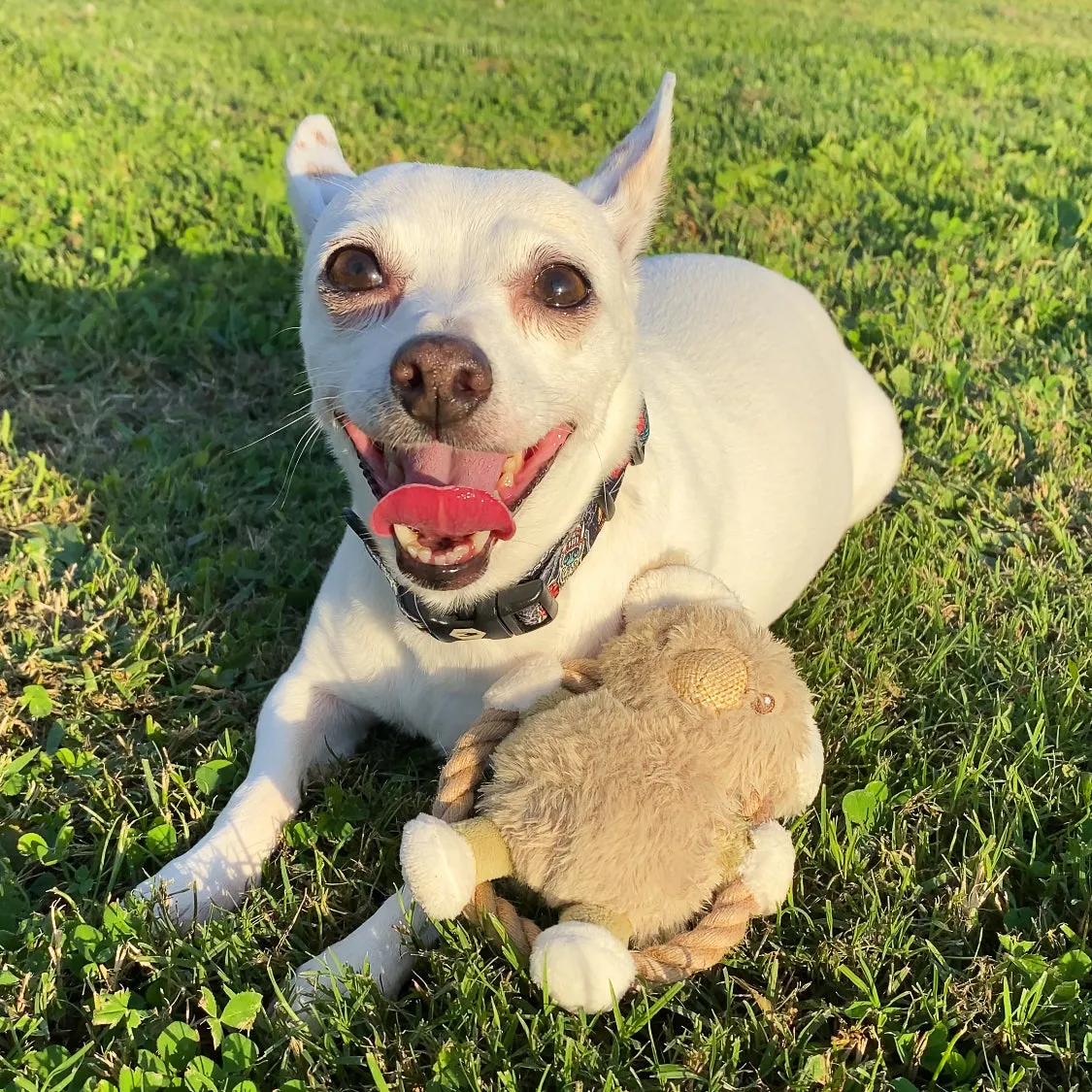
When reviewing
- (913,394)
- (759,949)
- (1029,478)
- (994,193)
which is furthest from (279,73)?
(759,949)

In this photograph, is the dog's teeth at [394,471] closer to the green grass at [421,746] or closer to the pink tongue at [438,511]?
the pink tongue at [438,511]

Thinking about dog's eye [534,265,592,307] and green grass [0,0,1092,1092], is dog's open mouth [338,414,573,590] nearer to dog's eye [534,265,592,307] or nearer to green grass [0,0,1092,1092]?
dog's eye [534,265,592,307]

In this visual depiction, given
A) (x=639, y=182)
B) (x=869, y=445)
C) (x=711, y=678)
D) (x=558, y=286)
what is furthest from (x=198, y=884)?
(x=869, y=445)

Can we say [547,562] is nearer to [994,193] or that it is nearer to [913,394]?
[913,394]

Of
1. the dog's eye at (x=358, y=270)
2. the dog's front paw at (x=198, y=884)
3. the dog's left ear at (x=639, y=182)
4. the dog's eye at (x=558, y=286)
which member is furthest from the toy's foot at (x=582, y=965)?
the dog's left ear at (x=639, y=182)

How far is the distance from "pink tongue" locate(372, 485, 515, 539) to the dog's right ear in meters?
1.03

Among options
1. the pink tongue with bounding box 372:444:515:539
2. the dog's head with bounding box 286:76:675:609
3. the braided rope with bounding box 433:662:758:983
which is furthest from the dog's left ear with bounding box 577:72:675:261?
the braided rope with bounding box 433:662:758:983

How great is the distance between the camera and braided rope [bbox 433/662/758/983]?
1.95 meters

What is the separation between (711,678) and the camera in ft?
6.79

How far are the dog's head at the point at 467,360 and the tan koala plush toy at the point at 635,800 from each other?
386 millimetres

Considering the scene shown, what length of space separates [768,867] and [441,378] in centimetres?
117

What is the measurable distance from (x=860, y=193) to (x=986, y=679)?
4.60 m

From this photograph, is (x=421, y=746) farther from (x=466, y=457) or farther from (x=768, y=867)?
(x=768, y=867)

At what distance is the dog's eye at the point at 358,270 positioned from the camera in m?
2.32
